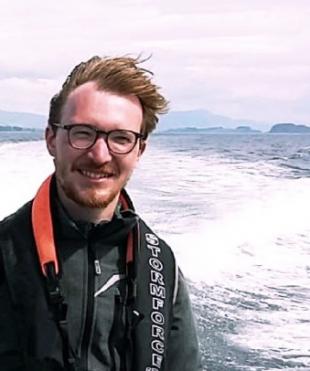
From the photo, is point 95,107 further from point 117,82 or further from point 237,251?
point 237,251

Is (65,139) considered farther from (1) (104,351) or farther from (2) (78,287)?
(1) (104,351)

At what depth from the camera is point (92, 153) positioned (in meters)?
1.95

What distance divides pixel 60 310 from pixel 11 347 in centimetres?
15

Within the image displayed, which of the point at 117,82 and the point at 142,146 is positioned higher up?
the point at 117,82

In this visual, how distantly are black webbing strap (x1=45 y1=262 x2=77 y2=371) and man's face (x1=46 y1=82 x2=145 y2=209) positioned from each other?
0.59ft

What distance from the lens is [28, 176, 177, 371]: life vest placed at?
1955 millimetres

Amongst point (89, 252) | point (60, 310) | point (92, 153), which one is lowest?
point (60, 310)

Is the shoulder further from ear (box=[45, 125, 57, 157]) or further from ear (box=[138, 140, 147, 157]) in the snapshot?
ear (box=[138, 140, 147, 157])

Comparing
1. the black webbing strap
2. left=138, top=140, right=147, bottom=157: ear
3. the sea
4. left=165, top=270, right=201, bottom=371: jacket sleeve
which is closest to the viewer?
the black webbing strap

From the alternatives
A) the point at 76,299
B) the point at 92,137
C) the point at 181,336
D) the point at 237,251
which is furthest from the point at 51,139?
the point at 237,251

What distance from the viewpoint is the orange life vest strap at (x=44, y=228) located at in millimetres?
1949

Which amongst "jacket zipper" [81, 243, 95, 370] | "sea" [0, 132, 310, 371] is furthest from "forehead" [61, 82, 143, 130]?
"sea" [0, 132, 310, 371]

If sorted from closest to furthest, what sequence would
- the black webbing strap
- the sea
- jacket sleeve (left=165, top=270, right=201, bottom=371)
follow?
1. the black webbing strap
2. jacket sleeve (left=165, top=270, right=201, bottom=371)
3. the sea

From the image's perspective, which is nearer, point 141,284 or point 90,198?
point 90,198
